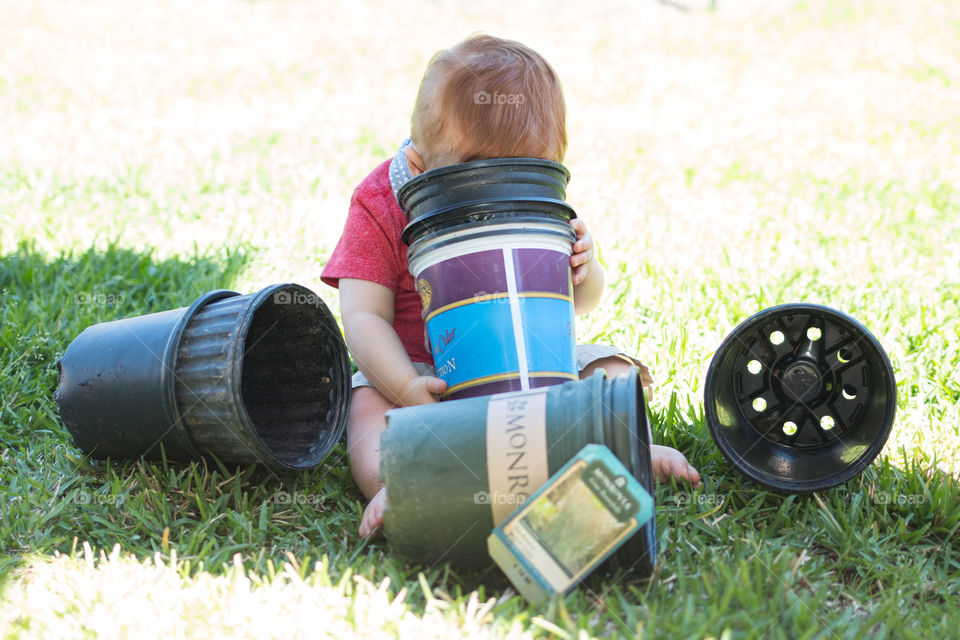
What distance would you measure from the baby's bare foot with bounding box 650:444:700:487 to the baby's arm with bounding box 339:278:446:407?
56cm

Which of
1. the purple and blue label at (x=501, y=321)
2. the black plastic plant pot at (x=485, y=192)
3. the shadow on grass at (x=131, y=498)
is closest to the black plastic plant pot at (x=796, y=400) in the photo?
the purple and blue label at (x=501, y=321)

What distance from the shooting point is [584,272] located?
7.22 ft

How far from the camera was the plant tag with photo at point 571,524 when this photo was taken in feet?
4.97

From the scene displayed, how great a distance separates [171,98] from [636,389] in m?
A: 6.20

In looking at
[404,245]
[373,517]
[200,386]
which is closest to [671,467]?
[373,517]

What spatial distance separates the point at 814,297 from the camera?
3.25 m

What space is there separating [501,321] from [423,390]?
270 mm

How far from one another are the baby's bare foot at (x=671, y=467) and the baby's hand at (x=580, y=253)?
466 mm


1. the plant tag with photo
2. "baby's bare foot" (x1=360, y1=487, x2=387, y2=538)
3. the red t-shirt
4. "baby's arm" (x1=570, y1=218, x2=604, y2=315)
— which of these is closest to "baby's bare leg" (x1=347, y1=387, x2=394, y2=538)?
"baby's bare foot" (x1=360, y1=487, x2=387, y2=538)

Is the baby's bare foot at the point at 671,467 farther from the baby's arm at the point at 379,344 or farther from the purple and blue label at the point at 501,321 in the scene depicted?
the baby's arm at the point at 379,344

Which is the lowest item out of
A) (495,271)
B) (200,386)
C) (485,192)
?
(200,386)

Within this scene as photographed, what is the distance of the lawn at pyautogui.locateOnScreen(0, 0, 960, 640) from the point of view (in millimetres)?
1622

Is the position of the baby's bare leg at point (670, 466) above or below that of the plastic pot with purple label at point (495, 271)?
below

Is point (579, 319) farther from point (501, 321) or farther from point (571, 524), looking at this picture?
point (571, 524)
